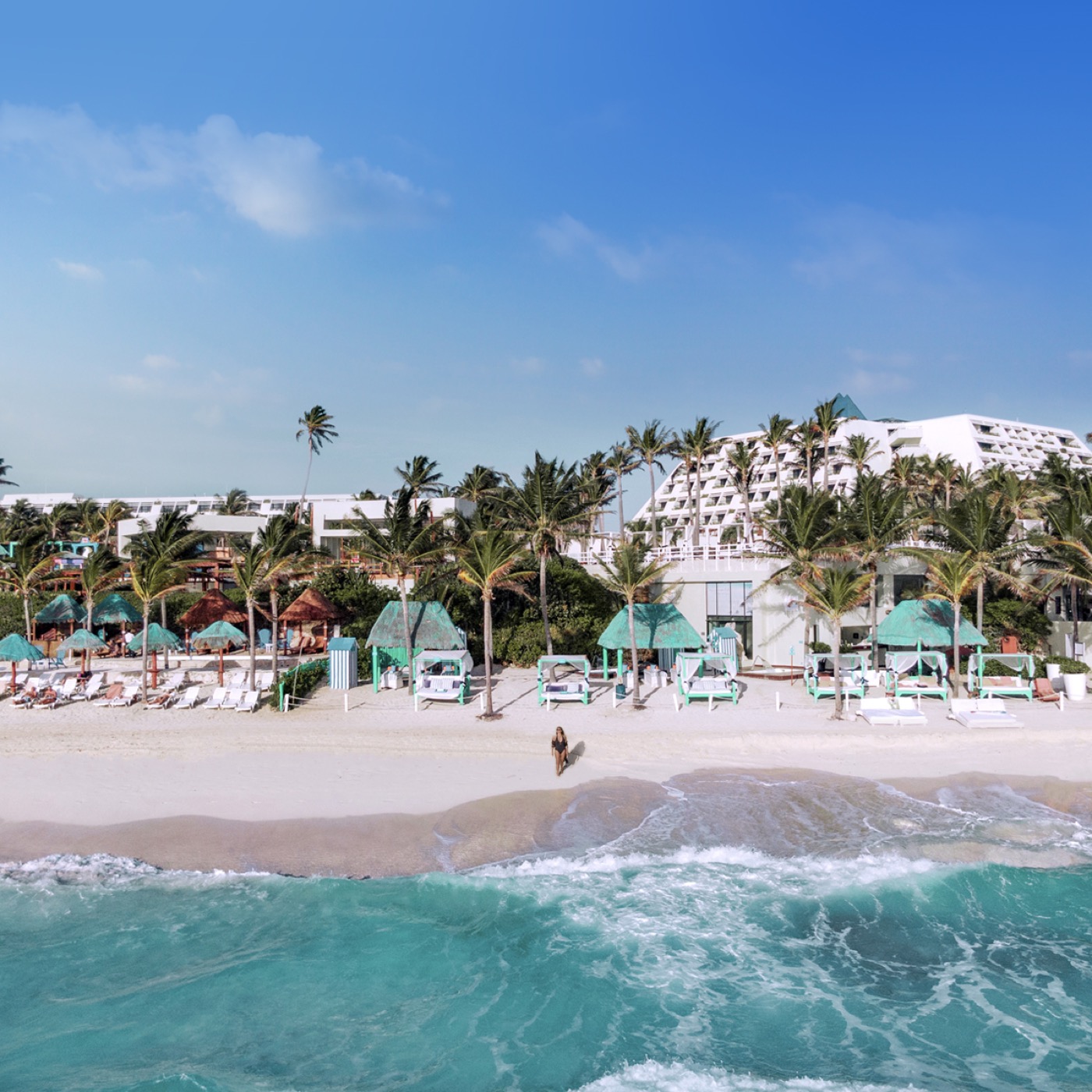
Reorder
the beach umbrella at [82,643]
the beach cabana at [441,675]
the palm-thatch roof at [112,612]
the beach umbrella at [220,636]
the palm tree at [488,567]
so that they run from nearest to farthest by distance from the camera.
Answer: the palm tree at [488,567] < the beach cabana at [441,675] < the beach umbrella at [220,636] < the beach umbrella at [82,643] < the palm-thatch roof at [112,612]

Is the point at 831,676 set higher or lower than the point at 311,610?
lower

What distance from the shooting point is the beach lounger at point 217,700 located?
2222 cm

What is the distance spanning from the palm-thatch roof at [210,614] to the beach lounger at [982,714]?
23.4m

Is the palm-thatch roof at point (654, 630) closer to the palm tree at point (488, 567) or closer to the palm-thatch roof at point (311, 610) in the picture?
the palm tree at point (488, 567)

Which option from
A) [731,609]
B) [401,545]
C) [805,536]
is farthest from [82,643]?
[805,536]

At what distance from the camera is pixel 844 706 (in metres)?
21.1

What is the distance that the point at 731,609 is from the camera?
30.9m

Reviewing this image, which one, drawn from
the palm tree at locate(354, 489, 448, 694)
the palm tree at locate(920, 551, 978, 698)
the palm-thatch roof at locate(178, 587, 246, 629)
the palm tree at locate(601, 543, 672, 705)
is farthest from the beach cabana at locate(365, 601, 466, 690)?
the palm tree at locate(920, 551, 978, 698)

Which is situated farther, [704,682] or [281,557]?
[281,557]

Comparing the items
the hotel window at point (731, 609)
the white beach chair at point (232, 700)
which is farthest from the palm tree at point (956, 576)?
the white beach chair at point (232, 700)

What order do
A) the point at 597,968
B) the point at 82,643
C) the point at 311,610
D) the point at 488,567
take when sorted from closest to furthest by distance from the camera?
the point at 597,968 < the point at 488,567 < the point at 82,643 < the point at 311,610

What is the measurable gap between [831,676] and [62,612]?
95.0 ft

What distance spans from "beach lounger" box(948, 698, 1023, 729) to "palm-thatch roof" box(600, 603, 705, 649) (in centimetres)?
727

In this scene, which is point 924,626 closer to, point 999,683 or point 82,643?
point 999,683
